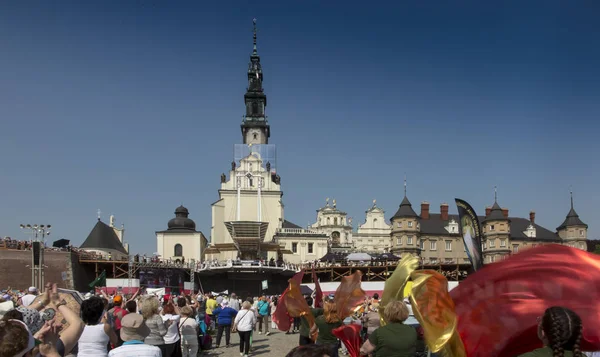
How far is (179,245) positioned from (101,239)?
35.4 ft

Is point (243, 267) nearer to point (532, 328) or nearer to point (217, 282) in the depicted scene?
point (217, 282)

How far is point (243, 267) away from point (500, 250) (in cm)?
4216

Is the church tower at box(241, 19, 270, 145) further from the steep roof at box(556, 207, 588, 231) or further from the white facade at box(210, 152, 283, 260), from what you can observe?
the steep roof at box(556, 207, 588, 231)

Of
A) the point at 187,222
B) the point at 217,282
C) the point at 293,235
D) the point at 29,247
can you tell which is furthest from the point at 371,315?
the point at 187,222

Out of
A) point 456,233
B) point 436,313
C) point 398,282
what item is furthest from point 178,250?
point 436,313

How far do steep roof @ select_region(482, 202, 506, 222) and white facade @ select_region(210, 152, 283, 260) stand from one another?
102ft

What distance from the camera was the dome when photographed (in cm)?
8250

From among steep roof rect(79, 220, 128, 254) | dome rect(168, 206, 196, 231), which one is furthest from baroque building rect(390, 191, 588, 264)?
steep roof rect(79, 220, 128, 254)

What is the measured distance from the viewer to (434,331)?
6.14 metres

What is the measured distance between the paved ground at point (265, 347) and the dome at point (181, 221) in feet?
202

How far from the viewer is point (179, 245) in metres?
80.3

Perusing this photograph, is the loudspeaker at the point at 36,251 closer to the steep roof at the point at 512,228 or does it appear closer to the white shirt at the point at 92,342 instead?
the white shirt at the point at 92,342

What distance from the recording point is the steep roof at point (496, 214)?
85188 millimetres

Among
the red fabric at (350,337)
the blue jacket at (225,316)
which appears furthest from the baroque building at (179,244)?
the red fabric at (350,337)
